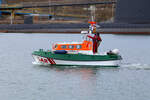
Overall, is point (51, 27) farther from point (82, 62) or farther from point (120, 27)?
point (82, 62)

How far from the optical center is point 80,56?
137ft

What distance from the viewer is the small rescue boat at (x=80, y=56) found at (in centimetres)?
4153

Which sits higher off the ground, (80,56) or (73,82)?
(80,56)

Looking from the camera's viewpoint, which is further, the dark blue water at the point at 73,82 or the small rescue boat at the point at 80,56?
the small rescue boat at the point at 80,56

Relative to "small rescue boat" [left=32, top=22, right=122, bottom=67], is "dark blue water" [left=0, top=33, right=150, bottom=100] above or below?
below

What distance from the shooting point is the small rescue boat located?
41.5 metres

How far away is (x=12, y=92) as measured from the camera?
105ft

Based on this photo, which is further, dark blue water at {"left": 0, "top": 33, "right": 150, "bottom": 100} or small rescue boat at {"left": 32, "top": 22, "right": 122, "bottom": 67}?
small rescue boat at {"left": 32, "top": 22, "right": 122, "bottom": 67}

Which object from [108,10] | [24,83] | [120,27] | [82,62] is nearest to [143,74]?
[82,62]

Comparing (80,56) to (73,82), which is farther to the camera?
(80,56)

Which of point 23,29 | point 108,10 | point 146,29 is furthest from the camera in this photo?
point 108,10

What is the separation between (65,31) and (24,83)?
232 ft

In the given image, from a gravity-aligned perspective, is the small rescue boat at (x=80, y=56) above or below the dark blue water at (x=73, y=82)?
above

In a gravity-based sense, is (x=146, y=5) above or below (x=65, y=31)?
above
